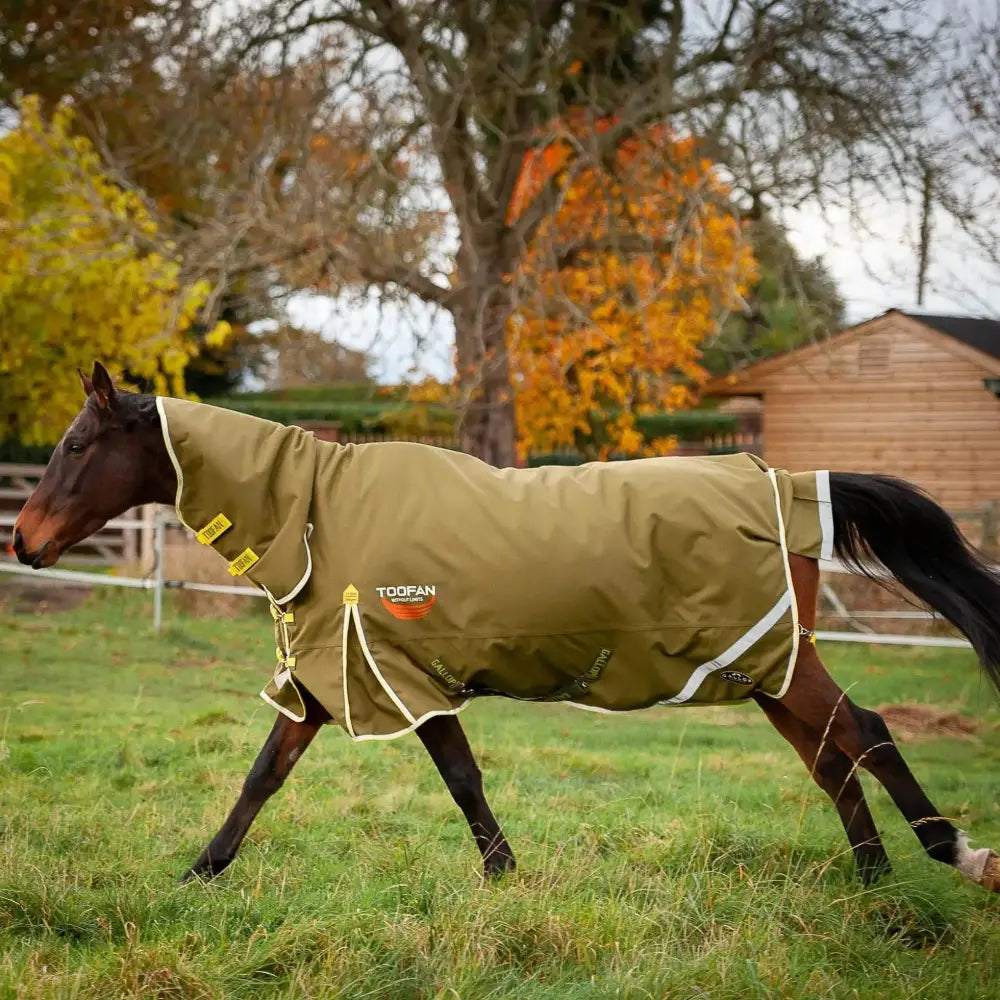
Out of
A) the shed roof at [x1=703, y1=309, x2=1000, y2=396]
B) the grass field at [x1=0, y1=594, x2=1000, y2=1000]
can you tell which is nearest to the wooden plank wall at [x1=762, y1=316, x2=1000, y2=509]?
the shed roof at [x1=703, y1=309, x2=1000, y2=396]

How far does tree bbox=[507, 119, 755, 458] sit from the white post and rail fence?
3.09 meters

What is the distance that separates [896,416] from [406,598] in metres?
18.4

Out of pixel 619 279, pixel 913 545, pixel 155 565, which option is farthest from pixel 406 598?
pixel 619 279

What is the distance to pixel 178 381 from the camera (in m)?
17.0

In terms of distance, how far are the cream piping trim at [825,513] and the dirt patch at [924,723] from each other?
4.29 m

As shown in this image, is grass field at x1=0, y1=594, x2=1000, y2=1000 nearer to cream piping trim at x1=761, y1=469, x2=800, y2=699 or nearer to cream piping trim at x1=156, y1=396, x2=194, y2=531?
cream piping trim at x1=761, y1=469, x2=800, y2=699

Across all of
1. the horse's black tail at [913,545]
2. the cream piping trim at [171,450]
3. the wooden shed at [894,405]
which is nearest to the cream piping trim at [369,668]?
the cream piping trim at [171,450]

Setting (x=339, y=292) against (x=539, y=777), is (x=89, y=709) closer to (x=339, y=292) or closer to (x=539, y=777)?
(x=539, y=777)

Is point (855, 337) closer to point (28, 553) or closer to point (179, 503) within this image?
point (179, 503)

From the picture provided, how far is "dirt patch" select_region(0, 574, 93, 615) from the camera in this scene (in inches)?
533

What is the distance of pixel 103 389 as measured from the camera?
4.06 metres

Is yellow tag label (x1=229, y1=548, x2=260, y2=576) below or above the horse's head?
below

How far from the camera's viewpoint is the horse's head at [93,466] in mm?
4113

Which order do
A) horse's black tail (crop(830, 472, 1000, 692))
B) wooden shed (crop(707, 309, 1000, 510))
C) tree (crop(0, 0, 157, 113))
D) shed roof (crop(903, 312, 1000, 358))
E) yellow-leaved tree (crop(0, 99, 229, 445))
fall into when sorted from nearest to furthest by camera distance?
horse's black tail (crop(830, 472, 1000, 692)) → yellow-leaved tree (crop(0, 99, 229, 445)) → tree (crop(0, 0, 157, 113)) → wooden shed (crop(707, 309, 1000, 510)) → shed roof (crop(903, 312, 1000, 358))
